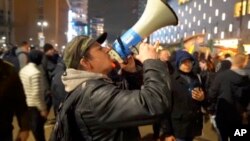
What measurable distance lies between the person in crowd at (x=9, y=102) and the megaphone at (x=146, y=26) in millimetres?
1966

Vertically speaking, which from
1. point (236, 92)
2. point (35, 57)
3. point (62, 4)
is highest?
point (62, 4)

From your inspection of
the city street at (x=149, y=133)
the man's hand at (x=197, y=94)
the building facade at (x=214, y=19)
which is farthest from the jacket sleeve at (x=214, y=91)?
the building facade at (x=214, y=19)

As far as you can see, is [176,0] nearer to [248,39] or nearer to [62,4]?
[62,4]

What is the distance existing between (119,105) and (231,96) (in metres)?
5.04

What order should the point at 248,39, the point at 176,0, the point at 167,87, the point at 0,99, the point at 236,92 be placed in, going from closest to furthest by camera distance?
the point at 167,87 → the point at 0,99 → the point at 236,92 → the point at 248,39 → the point at 176,0

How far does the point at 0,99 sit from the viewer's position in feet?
13.9

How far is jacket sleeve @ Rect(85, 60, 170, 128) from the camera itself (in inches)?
91.7

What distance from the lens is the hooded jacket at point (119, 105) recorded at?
2.34 m

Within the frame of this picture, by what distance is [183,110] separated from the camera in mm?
5918

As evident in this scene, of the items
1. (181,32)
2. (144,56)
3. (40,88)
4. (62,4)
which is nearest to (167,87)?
(144,56)

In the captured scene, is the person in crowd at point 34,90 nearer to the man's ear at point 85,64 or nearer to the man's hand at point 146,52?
the man's ear at point 85,64

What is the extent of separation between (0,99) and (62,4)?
12396cm

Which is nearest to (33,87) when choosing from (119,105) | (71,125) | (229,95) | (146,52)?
(229,95)

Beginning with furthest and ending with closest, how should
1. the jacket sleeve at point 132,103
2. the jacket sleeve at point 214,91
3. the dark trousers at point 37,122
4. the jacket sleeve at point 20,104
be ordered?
the dark trousers at point 37,122
the jacket sleeve at point 214,91
the jacket sleeve at point 20,104
the jacket sleeve at point 132,103
